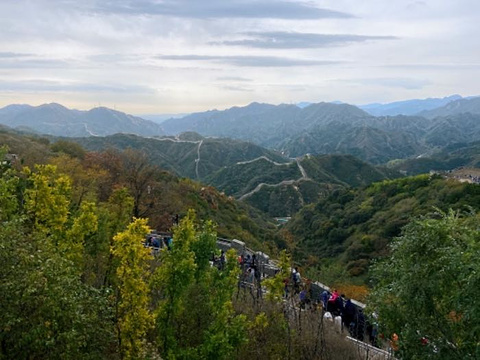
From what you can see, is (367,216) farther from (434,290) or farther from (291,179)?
(291,179)

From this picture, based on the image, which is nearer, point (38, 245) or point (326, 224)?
point (38, 245)

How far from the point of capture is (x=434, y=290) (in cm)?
725

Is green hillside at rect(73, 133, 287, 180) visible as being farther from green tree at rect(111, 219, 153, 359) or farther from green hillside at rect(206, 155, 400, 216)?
green tree at rect(111, 219, 153, 359)

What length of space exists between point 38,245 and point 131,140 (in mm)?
143981

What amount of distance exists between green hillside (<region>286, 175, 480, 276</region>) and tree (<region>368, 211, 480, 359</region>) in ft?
80.1

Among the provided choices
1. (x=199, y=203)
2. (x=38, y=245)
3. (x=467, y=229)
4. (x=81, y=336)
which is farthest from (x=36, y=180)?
(x=199, y=203)

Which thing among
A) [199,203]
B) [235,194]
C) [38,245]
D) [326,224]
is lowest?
[235,194]

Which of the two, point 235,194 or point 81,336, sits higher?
point 81,336

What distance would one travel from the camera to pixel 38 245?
8.21m

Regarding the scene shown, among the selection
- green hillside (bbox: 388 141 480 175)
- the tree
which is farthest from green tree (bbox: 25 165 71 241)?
green hillside (bbox: 388 141 480 175)

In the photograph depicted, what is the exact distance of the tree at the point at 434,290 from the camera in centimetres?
690

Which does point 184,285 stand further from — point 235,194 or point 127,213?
point 235,194

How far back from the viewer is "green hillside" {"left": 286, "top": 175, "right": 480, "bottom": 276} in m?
38.7

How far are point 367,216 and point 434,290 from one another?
144 feet
